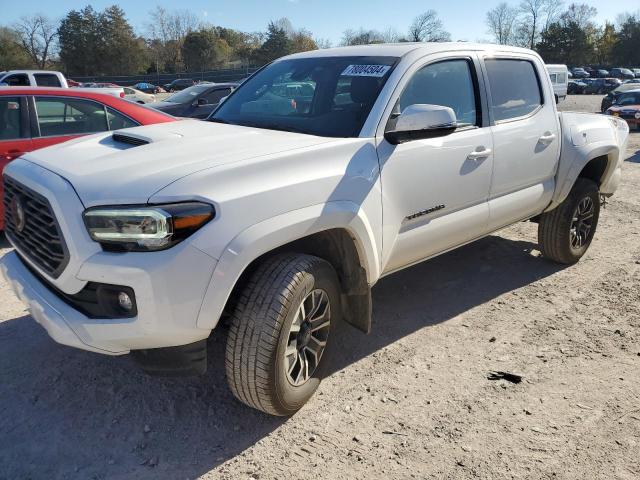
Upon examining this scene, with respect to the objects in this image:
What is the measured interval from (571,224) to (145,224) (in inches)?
156

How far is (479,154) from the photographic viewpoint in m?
3.65

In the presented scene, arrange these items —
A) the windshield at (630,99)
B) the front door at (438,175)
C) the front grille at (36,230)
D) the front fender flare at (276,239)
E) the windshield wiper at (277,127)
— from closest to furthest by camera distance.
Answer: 1. the front fender flare at (276,239)
2. the front grille at (36,230)
3. the front door at (438,175)
4. the windshield wiper at (277,127)
5. the windshield at (630,99)

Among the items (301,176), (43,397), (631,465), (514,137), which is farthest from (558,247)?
(43,397)

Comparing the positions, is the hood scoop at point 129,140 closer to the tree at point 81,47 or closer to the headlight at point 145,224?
the headlight at point 145,224

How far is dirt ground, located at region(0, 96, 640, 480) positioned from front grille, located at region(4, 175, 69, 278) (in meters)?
0.85

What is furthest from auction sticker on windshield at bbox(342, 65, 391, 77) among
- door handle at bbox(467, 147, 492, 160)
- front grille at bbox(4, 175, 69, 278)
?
front grille at bbox(4, 175, 69, 278)

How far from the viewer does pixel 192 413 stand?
2.92m

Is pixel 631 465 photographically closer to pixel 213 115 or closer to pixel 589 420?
pixel 589 420

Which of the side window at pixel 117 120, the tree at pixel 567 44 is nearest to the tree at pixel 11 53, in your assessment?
the side window at pixel 117 120

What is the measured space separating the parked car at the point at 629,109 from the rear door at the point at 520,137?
50.2ft

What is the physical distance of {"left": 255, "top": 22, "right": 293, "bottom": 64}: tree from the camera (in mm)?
81062

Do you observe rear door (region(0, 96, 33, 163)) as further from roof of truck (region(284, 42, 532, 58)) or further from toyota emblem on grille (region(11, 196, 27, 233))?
roof of truck (region(284, 42, 532, 58))

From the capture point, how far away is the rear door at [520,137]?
3928 mm

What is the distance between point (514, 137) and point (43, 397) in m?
3.49
